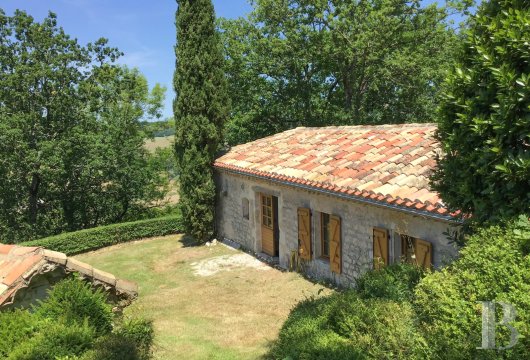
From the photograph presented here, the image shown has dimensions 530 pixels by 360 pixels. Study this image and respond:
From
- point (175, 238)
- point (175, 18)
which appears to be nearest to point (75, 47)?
point (175, 18)

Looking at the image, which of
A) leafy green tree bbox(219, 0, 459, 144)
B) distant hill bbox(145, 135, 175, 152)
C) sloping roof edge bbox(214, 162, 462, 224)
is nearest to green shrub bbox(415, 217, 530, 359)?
sloping roof edge bbox(214, 162, 462, 224)

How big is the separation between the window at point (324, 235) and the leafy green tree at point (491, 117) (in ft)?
19.7

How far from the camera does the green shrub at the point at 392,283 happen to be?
5.61 metres

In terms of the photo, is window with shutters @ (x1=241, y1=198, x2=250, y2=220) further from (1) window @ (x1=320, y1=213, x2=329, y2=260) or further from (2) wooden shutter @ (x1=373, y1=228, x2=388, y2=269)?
(2) wooden shutter @ (x1=373, y1=228, x2=388, y2=269)

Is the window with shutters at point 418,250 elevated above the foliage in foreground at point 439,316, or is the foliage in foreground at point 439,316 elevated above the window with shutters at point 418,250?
the foliage in foreground at point 439,316

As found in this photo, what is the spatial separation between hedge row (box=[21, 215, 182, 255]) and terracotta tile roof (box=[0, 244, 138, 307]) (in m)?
9.81

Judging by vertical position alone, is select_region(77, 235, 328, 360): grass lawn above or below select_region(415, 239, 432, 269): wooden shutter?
below

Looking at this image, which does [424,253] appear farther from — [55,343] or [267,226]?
[267,226]

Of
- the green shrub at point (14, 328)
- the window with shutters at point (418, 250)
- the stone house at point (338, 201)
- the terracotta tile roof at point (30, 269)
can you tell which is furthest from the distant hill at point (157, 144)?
the green shrub at point (14, 328)

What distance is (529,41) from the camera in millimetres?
4332

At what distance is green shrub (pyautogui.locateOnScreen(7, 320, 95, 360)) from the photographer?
194 inches

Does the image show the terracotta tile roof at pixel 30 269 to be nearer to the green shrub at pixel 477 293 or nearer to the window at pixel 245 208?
the green shrub at pixel 477 293

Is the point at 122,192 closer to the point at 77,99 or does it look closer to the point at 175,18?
the point at 77,99

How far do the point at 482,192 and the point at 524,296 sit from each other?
5.03ft
